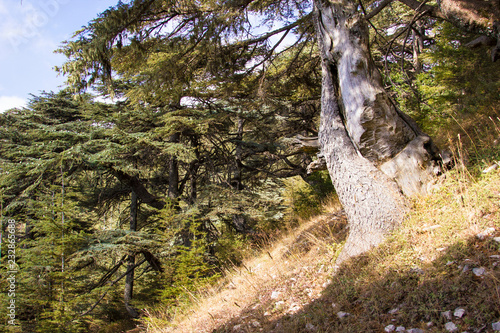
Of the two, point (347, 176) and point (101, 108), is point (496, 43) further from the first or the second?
point (101, 108)

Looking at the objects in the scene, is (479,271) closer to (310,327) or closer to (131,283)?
(310,327)

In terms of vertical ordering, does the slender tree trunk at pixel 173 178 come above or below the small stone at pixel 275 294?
above

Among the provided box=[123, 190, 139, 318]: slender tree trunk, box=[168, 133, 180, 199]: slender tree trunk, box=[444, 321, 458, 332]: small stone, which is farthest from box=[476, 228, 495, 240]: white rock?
box=[123, 190, 139, 318]: slender tree trunk

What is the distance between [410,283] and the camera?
9.75ft

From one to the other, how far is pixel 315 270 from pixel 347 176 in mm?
1653

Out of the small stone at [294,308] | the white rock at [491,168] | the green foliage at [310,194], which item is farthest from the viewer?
the green foliage at [310,194]

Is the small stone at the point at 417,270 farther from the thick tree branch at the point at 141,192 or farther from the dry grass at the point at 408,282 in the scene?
the thick tree branch at the point at 141,192

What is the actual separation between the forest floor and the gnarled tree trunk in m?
0.33

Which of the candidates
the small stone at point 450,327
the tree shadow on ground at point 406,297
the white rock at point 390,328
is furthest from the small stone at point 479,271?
the white rock at point 390,328

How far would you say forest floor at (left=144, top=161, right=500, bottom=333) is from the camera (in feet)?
8.13

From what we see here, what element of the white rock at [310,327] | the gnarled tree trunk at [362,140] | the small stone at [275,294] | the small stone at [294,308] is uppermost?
the gnarled tree trunk at [362,140]

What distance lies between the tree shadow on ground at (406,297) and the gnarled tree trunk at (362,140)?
2.47ft

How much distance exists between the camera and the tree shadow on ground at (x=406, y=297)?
235 cm

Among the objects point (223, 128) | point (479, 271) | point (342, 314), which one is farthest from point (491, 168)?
point (223, 128)
